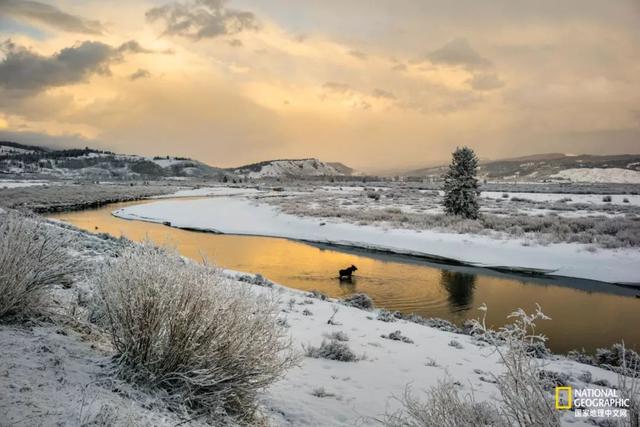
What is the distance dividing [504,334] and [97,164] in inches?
7438

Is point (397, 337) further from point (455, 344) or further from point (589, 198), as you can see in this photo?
point (589, 198)

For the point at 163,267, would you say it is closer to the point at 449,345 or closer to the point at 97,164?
the point at 449,345

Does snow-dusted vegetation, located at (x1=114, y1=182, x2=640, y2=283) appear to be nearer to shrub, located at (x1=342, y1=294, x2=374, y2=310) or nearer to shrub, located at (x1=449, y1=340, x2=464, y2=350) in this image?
shrub, located at (x1=342, y1=294, x2=374, y2=310)

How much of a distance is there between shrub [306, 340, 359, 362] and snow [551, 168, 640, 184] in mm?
113156

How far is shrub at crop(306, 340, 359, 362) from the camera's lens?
647 cm

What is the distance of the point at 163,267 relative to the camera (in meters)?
3.67

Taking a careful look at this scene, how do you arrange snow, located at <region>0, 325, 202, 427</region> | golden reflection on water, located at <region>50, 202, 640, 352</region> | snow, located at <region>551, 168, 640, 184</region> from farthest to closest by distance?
snow, located at <region>551, 168, 640, 184</region> → golden reflection on water, located at <region>50, 202, 640, 352</region> → snow, located at <region>0, 325, 202, 427</region>

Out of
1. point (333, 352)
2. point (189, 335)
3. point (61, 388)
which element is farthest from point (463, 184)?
point (61, 388)

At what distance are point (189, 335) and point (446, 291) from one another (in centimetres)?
1235

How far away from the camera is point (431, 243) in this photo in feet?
71.2

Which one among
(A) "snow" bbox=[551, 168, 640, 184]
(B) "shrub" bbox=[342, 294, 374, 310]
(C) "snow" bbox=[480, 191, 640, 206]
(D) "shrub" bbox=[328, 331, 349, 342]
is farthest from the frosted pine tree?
(A) "snow" bbox=[551, 168, 640, 184]

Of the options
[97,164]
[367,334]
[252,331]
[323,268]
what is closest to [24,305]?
[252,331]

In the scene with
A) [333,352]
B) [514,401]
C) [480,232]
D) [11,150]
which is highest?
[11,150]

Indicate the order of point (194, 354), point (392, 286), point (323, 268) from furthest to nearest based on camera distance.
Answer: point (323, 268)
point (392, 286)
point (194, 354)
